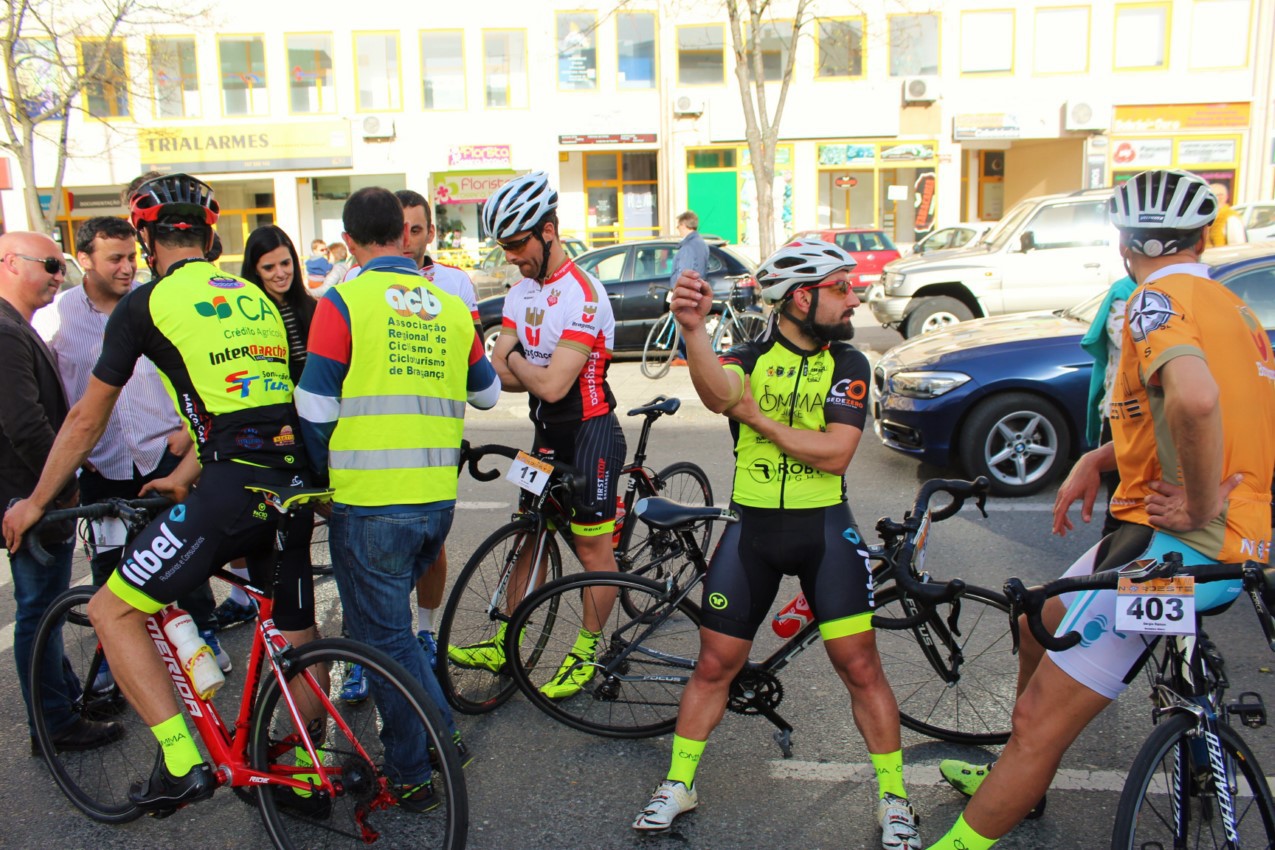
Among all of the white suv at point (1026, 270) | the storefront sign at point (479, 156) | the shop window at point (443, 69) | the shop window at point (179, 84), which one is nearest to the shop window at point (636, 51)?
the storefront sign at point (479, 156)

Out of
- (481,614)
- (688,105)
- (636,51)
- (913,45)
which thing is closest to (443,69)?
(636,51)

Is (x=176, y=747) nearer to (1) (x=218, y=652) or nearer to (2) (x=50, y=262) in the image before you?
(1) (x=218, y=652)

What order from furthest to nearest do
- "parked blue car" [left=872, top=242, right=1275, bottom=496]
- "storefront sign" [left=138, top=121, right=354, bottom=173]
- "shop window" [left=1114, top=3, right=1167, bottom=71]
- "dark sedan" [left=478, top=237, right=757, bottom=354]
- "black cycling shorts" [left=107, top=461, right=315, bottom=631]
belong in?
"storefront sign" [left=138, top=121, right=354, bottom=173] → "shop window" [left=1114, top=3, right=1167, bottom=71] → "dark sedan" [left=478, top=237, right=757, bottom=354] → "parked blue car" [left=872, top=242, right=1275, bottom=496] → "black cycling shorts" [left=107, top=461, right=315, bottom=631]

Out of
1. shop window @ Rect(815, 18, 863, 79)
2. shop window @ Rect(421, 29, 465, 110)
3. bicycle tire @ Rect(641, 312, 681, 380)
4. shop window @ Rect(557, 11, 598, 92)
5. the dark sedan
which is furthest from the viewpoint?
shop window @ Rect(421, 29, 465, 110)

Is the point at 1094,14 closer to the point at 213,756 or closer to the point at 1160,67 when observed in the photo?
the point at 1160,67

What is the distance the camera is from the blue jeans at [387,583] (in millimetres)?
3135

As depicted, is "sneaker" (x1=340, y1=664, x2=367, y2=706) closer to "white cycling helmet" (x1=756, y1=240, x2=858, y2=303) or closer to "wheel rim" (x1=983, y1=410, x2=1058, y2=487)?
"white cycling helmet" (x1=756, y1=240, x2=858, y2=303)

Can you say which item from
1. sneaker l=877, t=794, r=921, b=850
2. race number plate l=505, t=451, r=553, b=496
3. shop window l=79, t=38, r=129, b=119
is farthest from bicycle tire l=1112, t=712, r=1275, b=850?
shop window l=79, t=38, r=129, b=119

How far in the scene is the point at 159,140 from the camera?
29766 millimetres

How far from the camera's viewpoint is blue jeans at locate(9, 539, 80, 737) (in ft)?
11.9

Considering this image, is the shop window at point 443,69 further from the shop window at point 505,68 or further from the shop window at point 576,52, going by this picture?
the shop window at point 576,52

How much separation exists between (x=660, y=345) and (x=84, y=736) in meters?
10.2

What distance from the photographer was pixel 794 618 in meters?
3.47

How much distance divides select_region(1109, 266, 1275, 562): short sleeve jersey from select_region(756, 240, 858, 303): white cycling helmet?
90 cm
